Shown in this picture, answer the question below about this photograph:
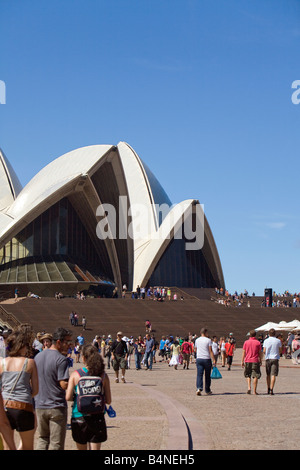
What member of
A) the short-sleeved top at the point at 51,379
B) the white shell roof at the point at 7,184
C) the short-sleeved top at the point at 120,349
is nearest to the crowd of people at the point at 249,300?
the white shell roof at the point at 7,184

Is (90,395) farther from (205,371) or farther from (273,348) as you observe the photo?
(273,348)

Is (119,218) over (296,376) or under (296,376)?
over

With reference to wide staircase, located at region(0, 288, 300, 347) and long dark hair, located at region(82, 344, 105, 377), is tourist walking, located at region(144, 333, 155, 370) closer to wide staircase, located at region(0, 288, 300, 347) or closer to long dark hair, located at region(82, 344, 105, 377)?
wide staircase, located at region(0, 288, 300, 347)

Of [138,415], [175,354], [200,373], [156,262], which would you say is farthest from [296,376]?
[156,262]

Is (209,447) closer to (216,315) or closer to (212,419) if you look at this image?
(212,419)

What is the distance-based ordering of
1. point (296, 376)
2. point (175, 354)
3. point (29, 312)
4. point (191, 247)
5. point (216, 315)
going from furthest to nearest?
point (191, 247)
point (216, 315)
point (29, 312)
point (175, 354)
point (296, 376)

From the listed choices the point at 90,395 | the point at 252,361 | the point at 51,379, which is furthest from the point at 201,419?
the point at 252,361

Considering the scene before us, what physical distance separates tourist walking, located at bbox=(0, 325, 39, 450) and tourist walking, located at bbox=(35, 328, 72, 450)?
0.23m

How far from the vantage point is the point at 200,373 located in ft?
36.8

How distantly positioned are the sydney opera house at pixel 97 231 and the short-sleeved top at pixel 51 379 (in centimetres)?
3422

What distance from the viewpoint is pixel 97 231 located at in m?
45.2

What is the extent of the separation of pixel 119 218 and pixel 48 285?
31.9 feet

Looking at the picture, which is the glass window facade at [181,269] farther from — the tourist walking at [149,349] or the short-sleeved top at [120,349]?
the short-sleeved top at [120,349]

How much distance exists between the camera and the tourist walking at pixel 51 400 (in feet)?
17.0
